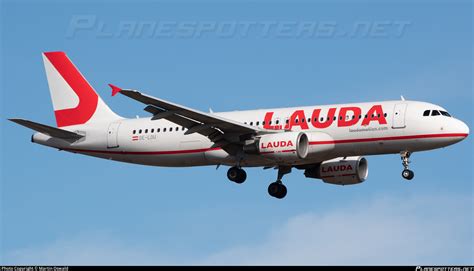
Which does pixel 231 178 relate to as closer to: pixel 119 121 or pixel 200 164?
pixel 200 164

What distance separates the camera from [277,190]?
5162 centimetres

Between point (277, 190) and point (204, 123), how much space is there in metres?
6.02

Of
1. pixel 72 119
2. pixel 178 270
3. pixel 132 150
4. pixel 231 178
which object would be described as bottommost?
pixel 178 270

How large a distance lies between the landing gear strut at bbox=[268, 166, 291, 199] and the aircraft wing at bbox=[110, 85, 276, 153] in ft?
11.7

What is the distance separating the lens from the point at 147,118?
53281mm

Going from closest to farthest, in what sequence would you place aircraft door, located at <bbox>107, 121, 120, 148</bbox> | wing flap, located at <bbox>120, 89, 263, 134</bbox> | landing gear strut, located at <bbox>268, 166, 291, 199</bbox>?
wing flap, located at <bbox>120, 89, 263, 134</bbox>, landing gear strut, located at <bbox>268, 166, 291, 199</bbox>, aircraft door, located at <bbox>107, 121, 120, 148</bbox>

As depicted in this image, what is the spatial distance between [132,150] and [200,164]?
4006 millimetres

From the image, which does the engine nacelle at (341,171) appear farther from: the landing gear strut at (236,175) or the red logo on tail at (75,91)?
the red logo on tail at (75,91)

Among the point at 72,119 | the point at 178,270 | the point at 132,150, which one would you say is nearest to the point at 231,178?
the point at 132,150

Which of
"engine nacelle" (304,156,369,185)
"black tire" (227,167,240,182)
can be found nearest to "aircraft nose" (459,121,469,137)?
"engine nacelle" (304,156,369,185)

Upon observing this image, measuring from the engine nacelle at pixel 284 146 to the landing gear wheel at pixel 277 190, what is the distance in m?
4.15

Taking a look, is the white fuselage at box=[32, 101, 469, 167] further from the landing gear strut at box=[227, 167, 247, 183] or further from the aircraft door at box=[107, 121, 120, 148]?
the landing gear strut at box=[227, 167, 247, 183]

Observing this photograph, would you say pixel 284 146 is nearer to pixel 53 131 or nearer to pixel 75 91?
pixel 53 131

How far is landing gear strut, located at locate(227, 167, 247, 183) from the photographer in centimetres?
4925
